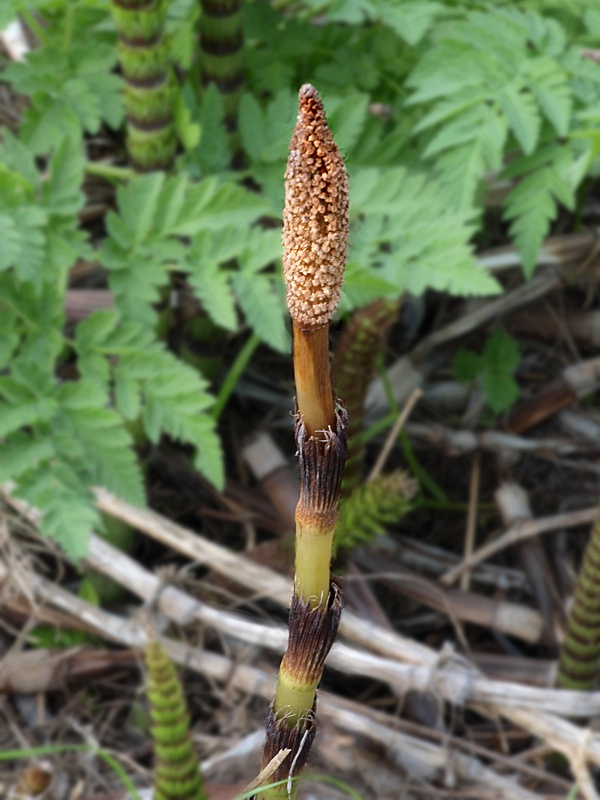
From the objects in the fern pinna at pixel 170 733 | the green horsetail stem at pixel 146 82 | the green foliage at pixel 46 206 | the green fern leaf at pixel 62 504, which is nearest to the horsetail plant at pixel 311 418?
the fern pinna at pixel 170 733

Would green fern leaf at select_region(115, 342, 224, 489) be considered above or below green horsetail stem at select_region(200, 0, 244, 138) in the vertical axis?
below

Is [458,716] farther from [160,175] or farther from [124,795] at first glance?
[160,175]

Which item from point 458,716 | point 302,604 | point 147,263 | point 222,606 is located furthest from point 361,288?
point 302,604

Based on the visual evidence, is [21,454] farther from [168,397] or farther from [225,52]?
[225,52]

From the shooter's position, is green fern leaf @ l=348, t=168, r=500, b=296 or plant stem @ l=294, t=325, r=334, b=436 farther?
green fern leaf @ l=348, t=168, r=500, b=296

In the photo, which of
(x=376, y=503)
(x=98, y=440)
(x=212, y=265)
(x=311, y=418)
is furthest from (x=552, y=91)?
(x=311, y=418)

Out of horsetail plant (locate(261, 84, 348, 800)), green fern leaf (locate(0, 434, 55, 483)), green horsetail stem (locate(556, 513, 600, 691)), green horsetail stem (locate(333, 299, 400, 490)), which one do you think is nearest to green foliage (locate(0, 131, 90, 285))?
green fern leaf (locate(0, 434, 55, 483))

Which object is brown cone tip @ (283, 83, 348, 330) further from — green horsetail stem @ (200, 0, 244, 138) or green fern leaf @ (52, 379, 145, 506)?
green horsetail stem @ (200, 0, 244, 138)
